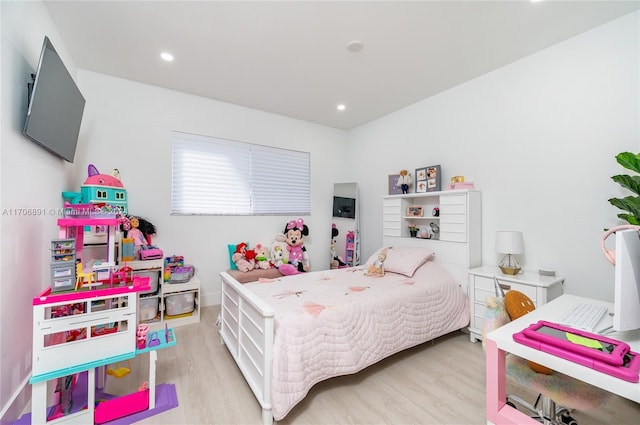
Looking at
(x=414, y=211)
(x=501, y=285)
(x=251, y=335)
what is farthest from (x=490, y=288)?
(x=251, y=335)

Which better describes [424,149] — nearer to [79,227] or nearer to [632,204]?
[632,204]

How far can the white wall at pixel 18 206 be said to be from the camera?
4.75 ft

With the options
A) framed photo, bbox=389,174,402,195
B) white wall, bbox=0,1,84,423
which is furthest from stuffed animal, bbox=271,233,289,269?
white wall, bbox=0,1,84,423

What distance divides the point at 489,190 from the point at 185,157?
360cm

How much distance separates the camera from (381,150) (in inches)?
162

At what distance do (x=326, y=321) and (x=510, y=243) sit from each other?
6.19 feet

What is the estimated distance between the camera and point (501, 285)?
7.85 ft

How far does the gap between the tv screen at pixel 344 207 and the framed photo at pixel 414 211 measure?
106cm

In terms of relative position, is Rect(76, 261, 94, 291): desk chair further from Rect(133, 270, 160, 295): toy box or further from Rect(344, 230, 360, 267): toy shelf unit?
Rect(344, 230, 360, 267): toy shelf unit

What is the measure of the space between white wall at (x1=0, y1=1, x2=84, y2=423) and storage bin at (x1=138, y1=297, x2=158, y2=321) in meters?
0.96

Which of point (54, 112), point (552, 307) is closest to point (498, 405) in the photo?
point (552, 307)

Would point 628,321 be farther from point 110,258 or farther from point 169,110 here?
point 169,110

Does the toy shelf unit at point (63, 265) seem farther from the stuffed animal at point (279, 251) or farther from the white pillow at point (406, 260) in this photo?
the white pillow at point (406, 260)

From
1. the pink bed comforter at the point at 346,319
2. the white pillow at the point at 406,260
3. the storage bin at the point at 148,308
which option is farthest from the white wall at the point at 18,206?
the white pillow at the point at 406,260
